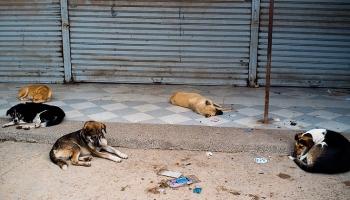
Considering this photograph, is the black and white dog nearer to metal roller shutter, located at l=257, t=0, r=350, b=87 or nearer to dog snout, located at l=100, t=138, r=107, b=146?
dog snout, located at l=100, t=138, r=107, b=146

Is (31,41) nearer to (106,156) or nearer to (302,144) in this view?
(106,156)

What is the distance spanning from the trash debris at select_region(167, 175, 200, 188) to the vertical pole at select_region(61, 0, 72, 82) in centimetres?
559

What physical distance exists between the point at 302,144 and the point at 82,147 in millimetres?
3036

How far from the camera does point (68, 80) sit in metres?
9.93

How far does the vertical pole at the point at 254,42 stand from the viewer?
30.1 feet

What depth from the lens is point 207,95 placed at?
28.7ft

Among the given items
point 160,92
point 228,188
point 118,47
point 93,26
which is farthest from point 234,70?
point 228,188

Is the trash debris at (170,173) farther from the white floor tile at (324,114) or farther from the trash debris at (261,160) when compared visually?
the white floor tile at (324,114)

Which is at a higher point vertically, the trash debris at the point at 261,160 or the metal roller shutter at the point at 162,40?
the metal roller shutter at the point at 162,40

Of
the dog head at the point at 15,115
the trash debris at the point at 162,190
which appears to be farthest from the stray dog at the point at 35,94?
the trash debris at the point at 162,190

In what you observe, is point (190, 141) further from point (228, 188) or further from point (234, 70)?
point (234, 70)

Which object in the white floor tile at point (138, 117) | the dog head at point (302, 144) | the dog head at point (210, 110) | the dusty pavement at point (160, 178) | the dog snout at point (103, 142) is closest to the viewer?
the dusty pavement at point (160, 178)

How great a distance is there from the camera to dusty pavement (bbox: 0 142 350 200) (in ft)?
15.8

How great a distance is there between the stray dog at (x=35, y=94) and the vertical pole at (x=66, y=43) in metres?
1.65
